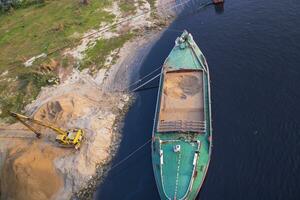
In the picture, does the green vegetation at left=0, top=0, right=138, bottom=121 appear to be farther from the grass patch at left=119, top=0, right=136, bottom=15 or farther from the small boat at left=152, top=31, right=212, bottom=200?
→ the small boat at left=152, top=31, right=212, bottom=200

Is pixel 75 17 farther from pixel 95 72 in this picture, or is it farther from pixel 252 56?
pixel 252 56

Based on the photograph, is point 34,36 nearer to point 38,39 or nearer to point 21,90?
point 38,39

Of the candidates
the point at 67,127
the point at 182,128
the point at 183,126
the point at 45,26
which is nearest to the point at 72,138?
the point at 67,127

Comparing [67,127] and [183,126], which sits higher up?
[67,127]

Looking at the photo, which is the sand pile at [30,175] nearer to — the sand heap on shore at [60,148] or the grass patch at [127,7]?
the sand heap on shore at [60,148]

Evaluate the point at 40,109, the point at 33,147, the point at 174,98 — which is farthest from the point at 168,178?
the point at 40,109

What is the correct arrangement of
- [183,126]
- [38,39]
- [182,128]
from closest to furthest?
1. [182,128]
2. [183,126]
3. [38,39]

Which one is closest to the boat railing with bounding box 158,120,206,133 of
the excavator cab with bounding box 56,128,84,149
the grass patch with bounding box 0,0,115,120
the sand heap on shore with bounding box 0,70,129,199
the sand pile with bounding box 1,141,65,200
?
the sand heap on shore with bounding box 0,70,129,199
